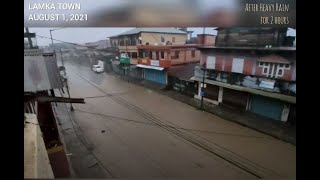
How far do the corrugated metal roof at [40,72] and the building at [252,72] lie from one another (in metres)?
1.38

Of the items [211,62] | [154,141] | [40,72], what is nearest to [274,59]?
[211,62]

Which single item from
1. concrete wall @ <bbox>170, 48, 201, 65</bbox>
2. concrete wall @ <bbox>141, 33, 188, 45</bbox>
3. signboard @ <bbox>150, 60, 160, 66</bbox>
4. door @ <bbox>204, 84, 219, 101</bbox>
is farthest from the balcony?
door @ <bbox>204, 84, 219, 101</bbox>

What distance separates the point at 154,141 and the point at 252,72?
124cm

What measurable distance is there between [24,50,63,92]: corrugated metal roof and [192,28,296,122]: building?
1.38m

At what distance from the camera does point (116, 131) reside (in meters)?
2.30

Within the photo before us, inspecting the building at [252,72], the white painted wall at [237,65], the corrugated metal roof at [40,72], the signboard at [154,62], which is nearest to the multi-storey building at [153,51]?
the signboard at [154,62]

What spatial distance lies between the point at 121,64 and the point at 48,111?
850 millimetres

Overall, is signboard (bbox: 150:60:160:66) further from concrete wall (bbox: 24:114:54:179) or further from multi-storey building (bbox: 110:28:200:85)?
concrete wall (bbox: 24:114:54:179)

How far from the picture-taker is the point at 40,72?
2162 mm

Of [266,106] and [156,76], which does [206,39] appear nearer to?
[156,76]

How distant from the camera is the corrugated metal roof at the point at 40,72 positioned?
6.89 feet

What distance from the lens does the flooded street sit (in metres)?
2.24

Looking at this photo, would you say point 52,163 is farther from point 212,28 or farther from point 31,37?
point 212,28

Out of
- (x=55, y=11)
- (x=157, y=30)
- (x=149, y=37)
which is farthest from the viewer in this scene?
(x=149, y=37)
